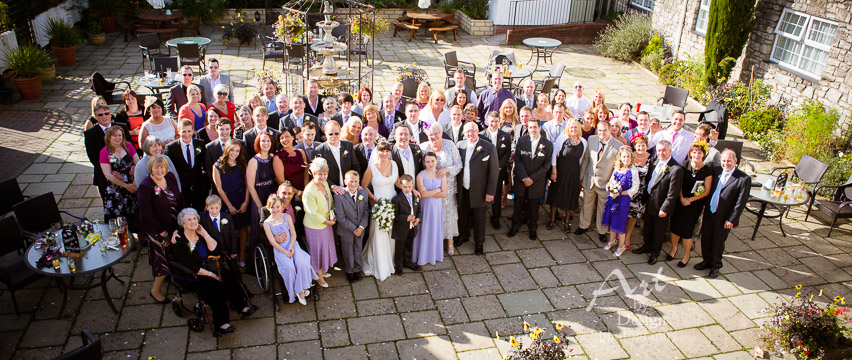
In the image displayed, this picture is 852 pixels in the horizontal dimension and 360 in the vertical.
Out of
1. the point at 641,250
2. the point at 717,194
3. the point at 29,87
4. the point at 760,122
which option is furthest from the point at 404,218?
the point at 29,87

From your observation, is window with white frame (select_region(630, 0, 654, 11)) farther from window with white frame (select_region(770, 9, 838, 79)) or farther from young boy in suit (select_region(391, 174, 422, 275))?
young boy in suit (select_region(391, 174, 422, 275))

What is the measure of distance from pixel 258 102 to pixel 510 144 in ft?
10.3

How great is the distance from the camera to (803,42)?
410 inches

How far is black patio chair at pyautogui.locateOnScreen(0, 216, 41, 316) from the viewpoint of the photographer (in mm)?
5430

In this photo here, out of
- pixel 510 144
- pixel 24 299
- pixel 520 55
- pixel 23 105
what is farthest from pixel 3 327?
pixel 520 55

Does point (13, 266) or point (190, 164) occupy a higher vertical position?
point (190, 164)

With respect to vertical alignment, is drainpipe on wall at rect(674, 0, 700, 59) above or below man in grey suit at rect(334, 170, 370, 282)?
above

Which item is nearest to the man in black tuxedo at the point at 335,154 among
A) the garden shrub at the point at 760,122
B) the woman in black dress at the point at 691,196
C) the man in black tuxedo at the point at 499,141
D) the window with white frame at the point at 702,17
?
the man in black tuxedo at the point at 499,141

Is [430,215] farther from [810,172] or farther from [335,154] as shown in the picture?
[810,172]

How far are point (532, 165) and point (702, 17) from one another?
28.8 ft

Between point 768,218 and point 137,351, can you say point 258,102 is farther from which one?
point 768,218

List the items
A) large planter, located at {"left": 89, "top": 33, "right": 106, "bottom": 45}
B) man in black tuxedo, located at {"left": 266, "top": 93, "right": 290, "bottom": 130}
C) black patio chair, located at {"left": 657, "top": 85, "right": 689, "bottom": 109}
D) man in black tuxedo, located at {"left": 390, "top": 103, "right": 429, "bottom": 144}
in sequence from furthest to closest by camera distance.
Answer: large planter, located at {"left": 89, "top": 33, "right": 106, "bottom": 45} < black patio chair, located at {"left": 657, "top": 85, "right": 689, "bottom": 109} < man in black tuxedo, located at {"left": 266, "top": 93, "right": 290, "bottom": 130} < man in black tuxedo, located at {"left": 390, "top": 103, "right": 429, "bottom": 144}

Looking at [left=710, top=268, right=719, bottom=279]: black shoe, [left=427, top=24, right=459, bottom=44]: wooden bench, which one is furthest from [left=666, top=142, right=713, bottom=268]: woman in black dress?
[left=427, top=24, right=459, bottom=44]: wooden bench

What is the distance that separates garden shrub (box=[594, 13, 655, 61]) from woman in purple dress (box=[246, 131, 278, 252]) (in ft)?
38.0
